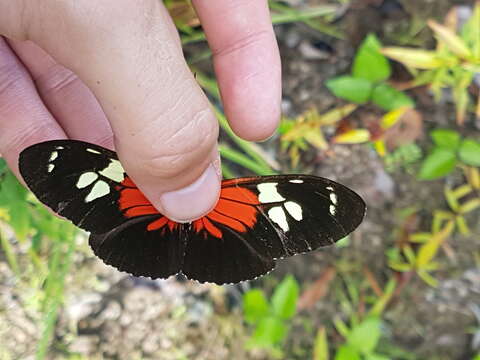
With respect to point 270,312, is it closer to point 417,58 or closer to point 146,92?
point 417,58

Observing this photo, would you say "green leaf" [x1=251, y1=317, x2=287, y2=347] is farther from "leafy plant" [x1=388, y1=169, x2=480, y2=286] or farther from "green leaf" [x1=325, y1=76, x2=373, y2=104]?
"green leaf" [x1=325, y1=76, x2=373, y2=104]

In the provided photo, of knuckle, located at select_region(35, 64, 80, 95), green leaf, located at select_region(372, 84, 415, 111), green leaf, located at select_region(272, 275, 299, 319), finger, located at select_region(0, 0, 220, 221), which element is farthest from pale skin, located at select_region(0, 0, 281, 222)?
green leaf, located at select_region(372, 84, 415, 111)

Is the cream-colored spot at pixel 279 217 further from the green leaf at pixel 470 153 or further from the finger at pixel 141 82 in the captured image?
the green leaf at pixel 470 153

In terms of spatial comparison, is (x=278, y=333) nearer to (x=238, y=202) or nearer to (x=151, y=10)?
(x=238, y=202)

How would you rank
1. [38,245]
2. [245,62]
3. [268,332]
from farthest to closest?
1. [268,332]
2. [38,245]
3. [245,62]

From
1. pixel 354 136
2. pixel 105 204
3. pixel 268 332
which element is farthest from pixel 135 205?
pixel 354 136

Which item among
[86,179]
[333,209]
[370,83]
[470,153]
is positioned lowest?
[470,153]
